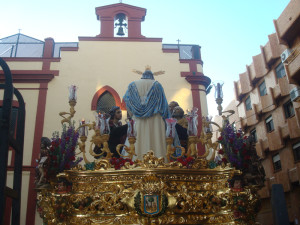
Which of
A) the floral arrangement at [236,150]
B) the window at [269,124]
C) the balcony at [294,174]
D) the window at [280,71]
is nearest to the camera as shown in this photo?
the floral arrangement at [236,150]

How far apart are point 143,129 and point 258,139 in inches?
641

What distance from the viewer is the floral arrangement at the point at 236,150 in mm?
6175

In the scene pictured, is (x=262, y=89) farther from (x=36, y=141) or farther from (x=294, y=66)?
(x=36, y=141)

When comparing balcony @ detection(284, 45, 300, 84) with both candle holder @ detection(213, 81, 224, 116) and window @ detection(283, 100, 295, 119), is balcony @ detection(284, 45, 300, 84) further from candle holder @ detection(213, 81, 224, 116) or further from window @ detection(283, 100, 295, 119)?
candle holder @ detection(213, 81, 224, 116)

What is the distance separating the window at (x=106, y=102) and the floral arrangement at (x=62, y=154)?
6.91 meters

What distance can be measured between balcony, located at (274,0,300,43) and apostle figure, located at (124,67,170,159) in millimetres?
Result: 11769

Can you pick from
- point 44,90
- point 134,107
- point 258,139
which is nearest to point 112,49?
point 44,90

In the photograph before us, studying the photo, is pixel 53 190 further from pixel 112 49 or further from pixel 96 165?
pixel 112 49

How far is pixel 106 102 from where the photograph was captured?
1345 centimetres

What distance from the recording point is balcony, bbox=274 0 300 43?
15508 millimetres

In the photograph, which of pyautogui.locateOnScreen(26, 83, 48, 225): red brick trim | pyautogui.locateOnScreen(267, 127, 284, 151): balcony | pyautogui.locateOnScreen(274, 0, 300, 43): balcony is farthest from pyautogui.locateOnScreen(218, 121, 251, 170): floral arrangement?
pyautogui.locateOnScreen(267, 127, 284, 151): balcony

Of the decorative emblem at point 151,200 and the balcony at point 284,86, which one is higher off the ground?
Result: the balcony at point 284,86

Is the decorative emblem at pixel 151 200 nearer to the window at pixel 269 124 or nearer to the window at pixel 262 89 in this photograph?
the window at pixel 269 124

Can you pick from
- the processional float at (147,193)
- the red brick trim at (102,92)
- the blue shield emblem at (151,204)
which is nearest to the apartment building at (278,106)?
the red brick trim at (102,92)
